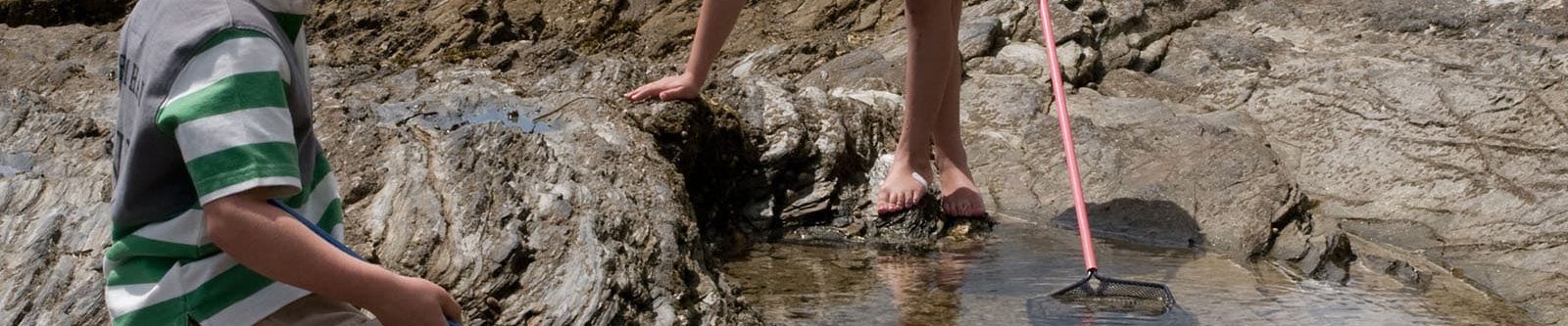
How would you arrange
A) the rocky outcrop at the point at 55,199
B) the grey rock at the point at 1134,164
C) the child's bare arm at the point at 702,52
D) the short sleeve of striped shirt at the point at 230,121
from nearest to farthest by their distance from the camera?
the short sleeve of striped shirt at the point at 230,121 < the rocky outcrop at the point at 55,199 < the child's bare arm at the point at 702,52 < the grey rock at the point at 1134,164

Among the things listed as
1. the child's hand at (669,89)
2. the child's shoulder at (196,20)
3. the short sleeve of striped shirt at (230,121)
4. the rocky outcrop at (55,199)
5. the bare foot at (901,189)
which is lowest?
the bare foot at (901,189)

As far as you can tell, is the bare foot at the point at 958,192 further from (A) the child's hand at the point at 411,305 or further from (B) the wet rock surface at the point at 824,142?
(A) the child's hand at the point at 411,305

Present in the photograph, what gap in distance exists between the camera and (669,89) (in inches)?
170

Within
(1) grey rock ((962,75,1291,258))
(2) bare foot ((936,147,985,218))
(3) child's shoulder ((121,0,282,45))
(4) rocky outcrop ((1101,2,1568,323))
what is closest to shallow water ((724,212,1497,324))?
(2) bare foot ((936,147,985,218))

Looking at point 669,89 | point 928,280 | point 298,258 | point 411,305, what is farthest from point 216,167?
point 669,89

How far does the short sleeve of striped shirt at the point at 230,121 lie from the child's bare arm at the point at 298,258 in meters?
0.02

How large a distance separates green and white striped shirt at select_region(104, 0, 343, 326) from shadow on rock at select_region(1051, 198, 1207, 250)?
11.4 ft

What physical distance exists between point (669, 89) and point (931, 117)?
0.76 m

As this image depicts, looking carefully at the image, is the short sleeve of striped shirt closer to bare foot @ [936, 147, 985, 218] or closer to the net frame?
the net frame

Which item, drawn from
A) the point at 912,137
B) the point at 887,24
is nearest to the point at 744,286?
the point at 912,137

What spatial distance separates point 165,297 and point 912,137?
3150 millimetres

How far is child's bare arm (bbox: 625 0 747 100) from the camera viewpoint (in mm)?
4191

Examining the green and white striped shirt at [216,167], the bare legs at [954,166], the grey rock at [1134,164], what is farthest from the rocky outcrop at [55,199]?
the grey rock at [1134,164]

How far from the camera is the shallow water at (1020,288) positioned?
3684 millimetres
